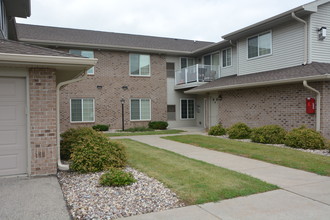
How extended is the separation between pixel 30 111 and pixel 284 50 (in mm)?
11694

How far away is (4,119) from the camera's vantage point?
589 cm

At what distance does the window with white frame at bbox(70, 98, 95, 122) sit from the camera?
17.9m

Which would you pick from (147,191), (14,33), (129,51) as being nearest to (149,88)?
(129,51)

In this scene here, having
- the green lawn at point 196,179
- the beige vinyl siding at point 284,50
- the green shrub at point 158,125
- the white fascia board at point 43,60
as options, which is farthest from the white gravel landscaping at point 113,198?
the green shrub at point 158,125

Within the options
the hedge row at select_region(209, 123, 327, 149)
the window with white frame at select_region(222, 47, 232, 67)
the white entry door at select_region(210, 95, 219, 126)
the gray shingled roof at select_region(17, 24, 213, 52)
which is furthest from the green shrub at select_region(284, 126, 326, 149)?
the gray shingled roof at select_region(17, 24, 213, 52)

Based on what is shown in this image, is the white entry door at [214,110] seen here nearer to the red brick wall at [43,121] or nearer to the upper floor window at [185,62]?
the upper floor window at [185,62]

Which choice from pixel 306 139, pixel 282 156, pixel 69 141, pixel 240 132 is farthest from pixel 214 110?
pixel 69 141

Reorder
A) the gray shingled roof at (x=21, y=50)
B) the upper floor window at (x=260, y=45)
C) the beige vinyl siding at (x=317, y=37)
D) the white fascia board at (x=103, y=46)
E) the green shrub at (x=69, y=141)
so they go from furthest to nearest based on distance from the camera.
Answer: the white fascia board at (x=103, y=46)
the upper floor window at (x=260, y=45)
the beige vinyl siding at (x=317, y=37)
the green shrub at (x=69, y=141)
the gray shingled roof at (x=21, y=50)

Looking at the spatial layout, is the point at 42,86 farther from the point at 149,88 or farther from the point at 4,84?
the point at 149,88

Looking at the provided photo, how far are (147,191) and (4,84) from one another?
381 cm

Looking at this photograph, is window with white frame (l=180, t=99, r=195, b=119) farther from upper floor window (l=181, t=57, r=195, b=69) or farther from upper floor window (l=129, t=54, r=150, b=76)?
upper floor window (l=129, t=54, r=150, b=76)

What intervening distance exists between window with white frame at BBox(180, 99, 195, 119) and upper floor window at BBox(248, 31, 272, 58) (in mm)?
7319

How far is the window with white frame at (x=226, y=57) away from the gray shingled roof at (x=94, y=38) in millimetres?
3660

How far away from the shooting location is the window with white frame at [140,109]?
770 inches
